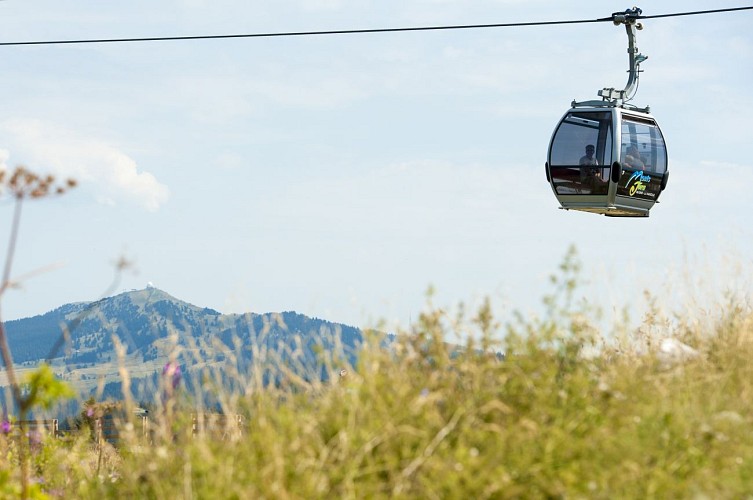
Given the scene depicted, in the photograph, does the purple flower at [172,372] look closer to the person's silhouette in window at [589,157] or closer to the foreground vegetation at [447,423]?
the foreground vegetation at [447,423]

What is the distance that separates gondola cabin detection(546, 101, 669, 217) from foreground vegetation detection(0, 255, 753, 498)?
24.4ft

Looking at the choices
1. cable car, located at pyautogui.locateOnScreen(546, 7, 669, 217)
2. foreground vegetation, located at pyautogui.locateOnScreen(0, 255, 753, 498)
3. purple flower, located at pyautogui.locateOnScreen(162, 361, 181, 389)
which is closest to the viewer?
foreground vegetation, located at pyautogui.locateOnScreen(0, 255, 753, 498)

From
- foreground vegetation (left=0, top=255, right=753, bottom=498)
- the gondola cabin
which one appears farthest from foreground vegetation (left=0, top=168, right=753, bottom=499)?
the gondola cabin

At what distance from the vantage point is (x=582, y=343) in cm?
547

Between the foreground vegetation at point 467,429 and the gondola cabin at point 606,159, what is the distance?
24.4 ft

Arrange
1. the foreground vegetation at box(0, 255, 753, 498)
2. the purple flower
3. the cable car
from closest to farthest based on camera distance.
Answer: the foreground vegetation at box(0, 255, 753, 498)
the purple flower
the cable car

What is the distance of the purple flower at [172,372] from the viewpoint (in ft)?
17.3

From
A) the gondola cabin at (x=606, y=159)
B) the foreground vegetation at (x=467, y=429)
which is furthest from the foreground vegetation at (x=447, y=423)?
the gondola cabin at (x=606, y=159)

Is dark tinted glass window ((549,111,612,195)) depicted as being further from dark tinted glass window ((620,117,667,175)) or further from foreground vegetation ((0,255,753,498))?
foreground vegetation ((0,255,753,498))

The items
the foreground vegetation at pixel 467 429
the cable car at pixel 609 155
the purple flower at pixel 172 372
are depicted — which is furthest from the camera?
the cable car at pixel 609 155

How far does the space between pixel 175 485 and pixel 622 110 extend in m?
9.88

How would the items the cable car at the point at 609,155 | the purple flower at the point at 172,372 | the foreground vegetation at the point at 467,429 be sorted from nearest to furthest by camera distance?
the foreground vegetation at the point at 467,429, the purple flower at the point at 172,372, the cable car at the point at 609,155

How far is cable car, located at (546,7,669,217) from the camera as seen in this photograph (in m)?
13.1

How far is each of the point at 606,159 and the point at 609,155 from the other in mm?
73
